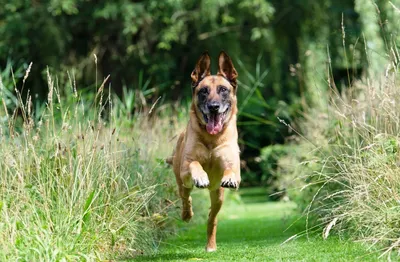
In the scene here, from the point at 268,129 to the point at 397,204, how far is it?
15030mm

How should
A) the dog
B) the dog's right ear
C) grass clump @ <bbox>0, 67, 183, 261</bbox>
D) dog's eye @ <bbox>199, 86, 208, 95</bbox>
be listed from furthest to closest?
the dog's right ear, dog's eye @ <bbox>199, 86, 208, 95</bbox>, the dog, grass clump @ <bbox>0, 67, 183, 261</bbox>

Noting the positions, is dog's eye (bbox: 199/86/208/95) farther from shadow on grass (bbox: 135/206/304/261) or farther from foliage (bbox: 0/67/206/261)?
shadow on grass (bbox: 135/206/304/261)

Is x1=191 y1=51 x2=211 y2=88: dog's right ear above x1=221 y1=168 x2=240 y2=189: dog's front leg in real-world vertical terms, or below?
above

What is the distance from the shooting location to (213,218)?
27.7 feet

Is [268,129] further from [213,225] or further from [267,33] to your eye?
[213,225]

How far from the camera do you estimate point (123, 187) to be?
8.20 m

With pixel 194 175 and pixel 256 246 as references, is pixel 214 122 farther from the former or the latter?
pixel 256 246

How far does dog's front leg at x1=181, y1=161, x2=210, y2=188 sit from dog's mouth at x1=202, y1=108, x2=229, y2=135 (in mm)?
406

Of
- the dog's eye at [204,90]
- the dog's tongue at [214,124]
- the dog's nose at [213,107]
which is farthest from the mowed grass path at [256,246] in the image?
the dog's eye at [204,90]

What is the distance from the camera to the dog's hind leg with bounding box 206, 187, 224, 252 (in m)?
8.27

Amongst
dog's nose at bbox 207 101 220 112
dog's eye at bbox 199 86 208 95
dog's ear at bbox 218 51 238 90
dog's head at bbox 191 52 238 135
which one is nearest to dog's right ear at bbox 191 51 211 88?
dog's head at bbox 191 52 238 135

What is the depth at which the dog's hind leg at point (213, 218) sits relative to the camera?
8266 mm

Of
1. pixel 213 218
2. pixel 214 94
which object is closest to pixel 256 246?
pixel 213 218

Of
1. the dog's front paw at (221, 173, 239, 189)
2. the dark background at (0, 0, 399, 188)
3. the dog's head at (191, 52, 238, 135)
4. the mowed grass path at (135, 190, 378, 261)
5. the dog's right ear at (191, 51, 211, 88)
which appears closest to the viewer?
the mowed grass path at (135, 190, 378, 261)
